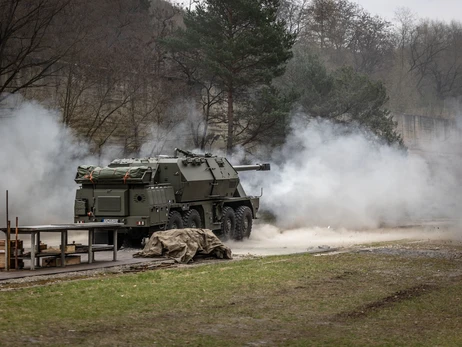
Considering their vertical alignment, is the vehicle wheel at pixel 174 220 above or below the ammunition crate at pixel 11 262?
→ above

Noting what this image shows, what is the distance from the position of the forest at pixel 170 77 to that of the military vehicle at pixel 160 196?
23.3ft

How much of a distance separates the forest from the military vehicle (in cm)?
710

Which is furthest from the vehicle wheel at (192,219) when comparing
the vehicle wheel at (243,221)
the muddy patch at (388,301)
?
the muddy patch at (388,301)

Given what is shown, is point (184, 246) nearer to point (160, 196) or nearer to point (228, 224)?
point (160, 196)

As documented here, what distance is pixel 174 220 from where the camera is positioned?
77.2 feet

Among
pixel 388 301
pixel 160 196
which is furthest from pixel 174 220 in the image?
pixel 388 301

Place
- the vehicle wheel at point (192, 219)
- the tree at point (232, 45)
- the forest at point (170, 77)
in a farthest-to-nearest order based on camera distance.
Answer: the tree at point (232, 45) < the forest at point (170, 77) < the vehicle wheel at point (192, 219)

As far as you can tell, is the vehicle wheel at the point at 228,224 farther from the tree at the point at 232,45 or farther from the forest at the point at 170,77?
the tree at the point at 232,45

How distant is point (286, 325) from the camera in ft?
37.2

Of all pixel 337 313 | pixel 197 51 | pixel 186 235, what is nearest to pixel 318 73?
pixel 197 51

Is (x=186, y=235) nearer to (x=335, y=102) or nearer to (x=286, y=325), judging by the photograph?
(x=286, y=325)

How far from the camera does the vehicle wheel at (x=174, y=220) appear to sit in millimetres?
23297

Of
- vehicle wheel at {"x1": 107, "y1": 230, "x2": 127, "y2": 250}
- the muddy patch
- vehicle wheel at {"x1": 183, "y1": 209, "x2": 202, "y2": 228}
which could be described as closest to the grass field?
the muddy patch

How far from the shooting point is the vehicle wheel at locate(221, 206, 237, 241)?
26.1 m
